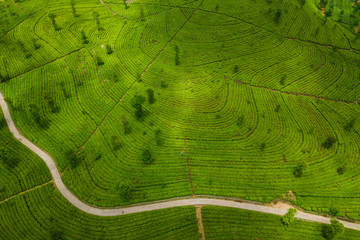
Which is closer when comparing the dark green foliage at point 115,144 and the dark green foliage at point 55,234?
the dark green foliage at point 55,234

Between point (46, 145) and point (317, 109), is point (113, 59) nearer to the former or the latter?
point (46, 145)

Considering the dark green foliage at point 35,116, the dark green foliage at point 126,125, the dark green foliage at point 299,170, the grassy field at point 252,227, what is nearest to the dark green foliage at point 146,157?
the dark green foliage at point 126,125

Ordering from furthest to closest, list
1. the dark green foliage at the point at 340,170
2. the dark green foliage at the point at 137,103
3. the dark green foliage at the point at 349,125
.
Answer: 1. the dark green foliage at the point at 349,125
2. the dark green foliage at the point at 137,103
3. the dark green foliage at the point at 340,170

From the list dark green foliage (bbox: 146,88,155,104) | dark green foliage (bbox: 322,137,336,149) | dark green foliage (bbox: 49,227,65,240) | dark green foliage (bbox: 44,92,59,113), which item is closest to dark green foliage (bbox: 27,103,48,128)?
dark green foliage (bbox: 44,92,59,113)

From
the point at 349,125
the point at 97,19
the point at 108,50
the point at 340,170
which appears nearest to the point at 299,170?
the point at 340,170

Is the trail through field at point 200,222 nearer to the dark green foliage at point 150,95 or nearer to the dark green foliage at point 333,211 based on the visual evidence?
the dark green foliage at point 333,211

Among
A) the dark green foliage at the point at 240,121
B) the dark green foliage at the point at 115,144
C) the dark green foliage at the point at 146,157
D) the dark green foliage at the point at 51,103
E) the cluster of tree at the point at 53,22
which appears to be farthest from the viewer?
the cluster of tree at the point at 53,22
